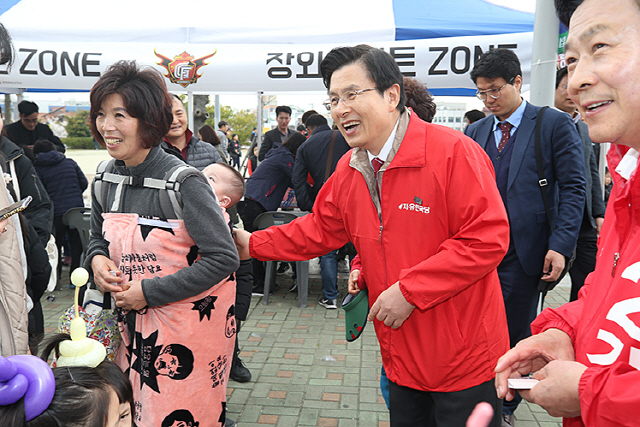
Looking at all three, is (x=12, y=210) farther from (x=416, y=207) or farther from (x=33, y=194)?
(x=33, y=194)

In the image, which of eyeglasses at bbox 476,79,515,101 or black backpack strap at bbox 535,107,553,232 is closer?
black backpack strap at bbox 535,107,553,232

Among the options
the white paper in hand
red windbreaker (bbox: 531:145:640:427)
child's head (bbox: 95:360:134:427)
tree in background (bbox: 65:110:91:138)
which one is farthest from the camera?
tree in background (bbox: 65:110:91:138)

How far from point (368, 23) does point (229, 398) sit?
16.5ft

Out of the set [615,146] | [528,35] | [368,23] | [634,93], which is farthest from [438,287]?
[368,23]

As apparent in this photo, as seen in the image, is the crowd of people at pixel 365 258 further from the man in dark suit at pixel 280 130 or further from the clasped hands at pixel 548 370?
the man in dark suit at pixel 280 130

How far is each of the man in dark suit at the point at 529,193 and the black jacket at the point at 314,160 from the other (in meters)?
2.16

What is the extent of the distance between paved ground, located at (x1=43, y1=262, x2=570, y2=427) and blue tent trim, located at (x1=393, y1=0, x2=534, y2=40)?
3426 millimetres

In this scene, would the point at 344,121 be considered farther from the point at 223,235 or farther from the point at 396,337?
the point at 396,337

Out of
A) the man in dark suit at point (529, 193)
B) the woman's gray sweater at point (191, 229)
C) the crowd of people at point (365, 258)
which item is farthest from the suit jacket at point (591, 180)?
the woman's gray sweater at point (191, 229)

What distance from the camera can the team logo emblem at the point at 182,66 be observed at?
647 centimetres

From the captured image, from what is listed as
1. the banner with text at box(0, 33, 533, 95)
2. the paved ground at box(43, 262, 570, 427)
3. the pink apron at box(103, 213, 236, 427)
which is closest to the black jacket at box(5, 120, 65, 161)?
the banner with text at box(0, 33, 533, 95)

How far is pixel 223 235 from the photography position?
2.17 m

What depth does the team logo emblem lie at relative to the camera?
21.2 ft

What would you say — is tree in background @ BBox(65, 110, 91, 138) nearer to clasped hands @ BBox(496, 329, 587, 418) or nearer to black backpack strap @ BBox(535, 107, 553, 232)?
black backpack strap @ BBox(535, 107, 553, 232)
